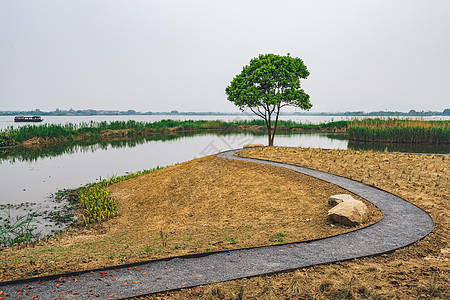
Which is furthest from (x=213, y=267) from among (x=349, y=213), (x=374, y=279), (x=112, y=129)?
(x=112, y=129)

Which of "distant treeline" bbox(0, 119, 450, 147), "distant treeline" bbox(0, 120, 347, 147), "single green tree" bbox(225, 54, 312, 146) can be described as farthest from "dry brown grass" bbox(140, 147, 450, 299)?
"distant treeline" bbox(0, 120, 347, 147)

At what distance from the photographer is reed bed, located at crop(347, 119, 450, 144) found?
2811 cm

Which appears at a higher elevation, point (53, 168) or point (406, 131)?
point (406, 131)

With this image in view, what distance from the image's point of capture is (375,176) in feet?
41.2

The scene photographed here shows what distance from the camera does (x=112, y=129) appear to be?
4703 cm

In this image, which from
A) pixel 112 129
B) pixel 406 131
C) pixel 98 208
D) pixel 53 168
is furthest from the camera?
pixel 112 129

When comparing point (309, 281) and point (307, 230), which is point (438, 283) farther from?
point (307, 230)

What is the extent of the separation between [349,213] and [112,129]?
4637 cm

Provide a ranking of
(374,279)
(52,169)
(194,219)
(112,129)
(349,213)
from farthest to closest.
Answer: (112,129)
(52,169)
(194,219)
(349,213)
(374,279)

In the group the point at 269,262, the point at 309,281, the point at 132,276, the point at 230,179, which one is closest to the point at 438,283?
the point at 309,281

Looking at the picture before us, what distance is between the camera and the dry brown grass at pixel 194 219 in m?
6.48

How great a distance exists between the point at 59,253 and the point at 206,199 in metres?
6.41

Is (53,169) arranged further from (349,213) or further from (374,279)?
(374,279)

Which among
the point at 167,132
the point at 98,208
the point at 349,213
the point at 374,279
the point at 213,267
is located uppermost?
the point at 167,132
